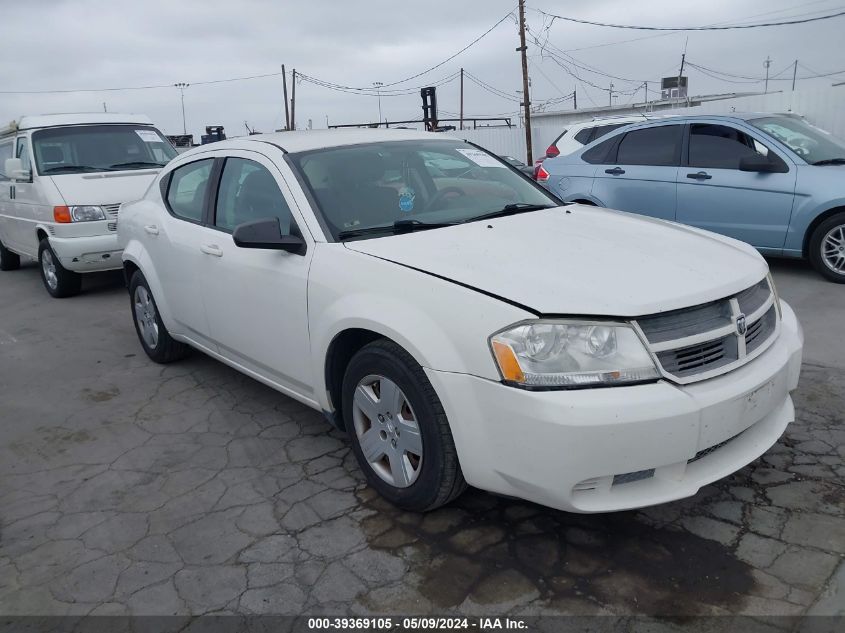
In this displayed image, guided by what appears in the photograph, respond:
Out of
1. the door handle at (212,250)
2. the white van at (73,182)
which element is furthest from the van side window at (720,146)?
the white van at (73,182)

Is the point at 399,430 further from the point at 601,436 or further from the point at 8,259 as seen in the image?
the point at 8,259

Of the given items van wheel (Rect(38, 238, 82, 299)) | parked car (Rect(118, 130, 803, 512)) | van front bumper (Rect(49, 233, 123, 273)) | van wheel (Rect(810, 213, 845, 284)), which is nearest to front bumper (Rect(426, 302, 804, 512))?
parked car (Rect(118, 130, 803, 512))

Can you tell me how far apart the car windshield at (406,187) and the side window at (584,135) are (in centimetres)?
642

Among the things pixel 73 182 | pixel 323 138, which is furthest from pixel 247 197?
pixel 73 182

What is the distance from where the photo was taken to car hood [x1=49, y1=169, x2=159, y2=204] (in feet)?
25.6

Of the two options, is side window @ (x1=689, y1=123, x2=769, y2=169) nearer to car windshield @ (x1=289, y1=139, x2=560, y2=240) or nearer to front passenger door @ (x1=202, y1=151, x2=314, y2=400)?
car windshield @ (x1=289, y1=139, x2=560, y2=240)

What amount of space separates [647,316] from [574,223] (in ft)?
3.78

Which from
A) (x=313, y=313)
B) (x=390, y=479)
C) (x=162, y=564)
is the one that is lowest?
(x=162, y=564)

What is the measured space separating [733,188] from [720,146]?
51cm

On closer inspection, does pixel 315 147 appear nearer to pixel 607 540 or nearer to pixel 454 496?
pixel 454 496

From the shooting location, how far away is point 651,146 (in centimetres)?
769

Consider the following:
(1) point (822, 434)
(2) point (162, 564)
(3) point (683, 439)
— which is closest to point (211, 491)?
(2) point (162, 564)

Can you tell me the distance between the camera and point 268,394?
4.71 metres

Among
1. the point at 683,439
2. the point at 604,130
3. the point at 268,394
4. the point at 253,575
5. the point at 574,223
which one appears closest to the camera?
the point at 683,439
